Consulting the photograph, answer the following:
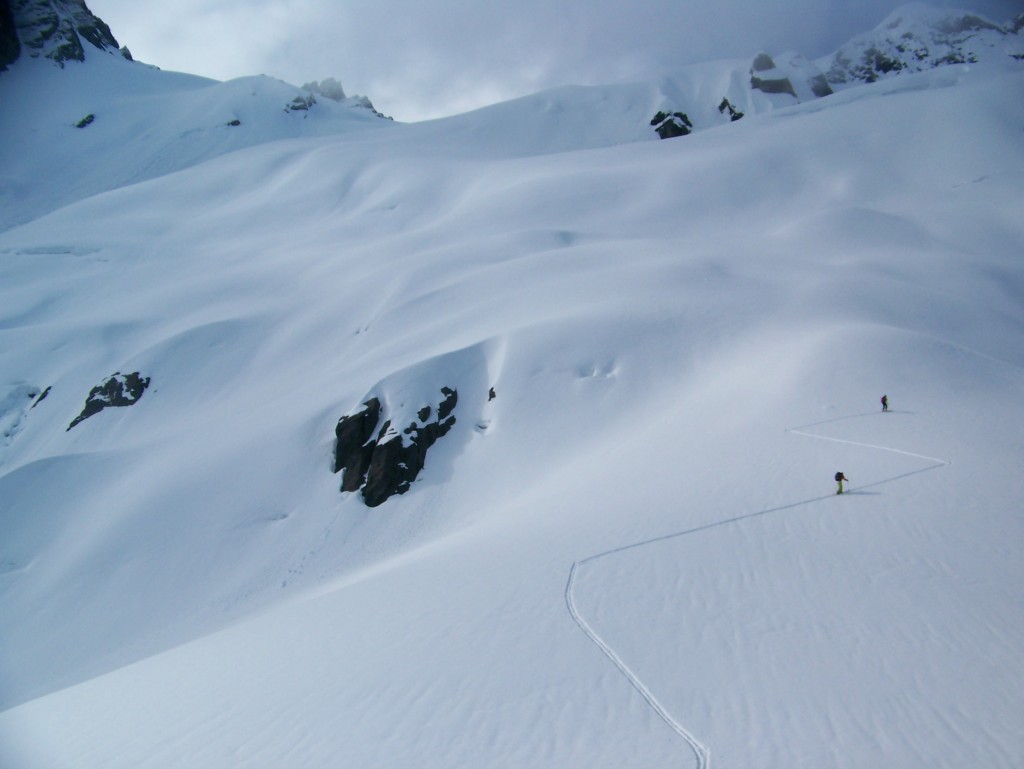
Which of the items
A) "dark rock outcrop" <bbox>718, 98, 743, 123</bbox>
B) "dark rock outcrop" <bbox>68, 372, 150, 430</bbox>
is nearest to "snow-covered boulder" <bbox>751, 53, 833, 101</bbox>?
"dark rock outcrop" <bbox>718, 98, 743, 123</bbox>

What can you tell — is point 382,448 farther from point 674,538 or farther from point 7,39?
point 7,39

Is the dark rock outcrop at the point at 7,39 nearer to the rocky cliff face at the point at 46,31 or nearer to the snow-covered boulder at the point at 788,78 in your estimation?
the rocky cliff face at the point at 46,31

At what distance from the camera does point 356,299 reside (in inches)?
1442

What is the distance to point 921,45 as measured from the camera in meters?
131

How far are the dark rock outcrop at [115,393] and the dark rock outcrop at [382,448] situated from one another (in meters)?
16.3

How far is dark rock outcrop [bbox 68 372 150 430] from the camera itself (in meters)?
32.2

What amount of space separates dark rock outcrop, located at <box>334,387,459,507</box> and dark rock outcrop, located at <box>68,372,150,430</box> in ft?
53.4

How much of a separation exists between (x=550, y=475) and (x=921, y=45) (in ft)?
536

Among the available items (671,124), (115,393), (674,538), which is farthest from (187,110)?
(674,538)

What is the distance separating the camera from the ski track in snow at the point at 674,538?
698 cm

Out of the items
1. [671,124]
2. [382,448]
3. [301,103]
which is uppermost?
[301,103]

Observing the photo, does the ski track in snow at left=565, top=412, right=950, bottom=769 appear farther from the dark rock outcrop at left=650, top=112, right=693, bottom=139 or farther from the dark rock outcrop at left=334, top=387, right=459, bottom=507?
the dark rock outcrop at left=650, top=112, right=693, bottom=139

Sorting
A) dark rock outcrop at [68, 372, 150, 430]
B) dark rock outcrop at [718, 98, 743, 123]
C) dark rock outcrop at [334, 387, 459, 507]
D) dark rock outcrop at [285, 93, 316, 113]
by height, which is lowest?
dark rock outcrop at [334, 387, 459, 507]

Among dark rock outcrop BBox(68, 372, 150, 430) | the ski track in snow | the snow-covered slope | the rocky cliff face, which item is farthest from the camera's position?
the rocky cliff face
